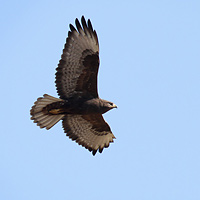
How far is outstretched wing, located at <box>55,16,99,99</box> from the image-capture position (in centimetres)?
1337

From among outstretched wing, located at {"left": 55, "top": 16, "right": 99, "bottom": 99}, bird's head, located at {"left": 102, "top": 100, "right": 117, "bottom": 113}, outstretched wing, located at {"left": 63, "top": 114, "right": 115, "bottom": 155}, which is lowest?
outstretched wing, located at {"left": 63, "top": 114, "right": 115, "bottom": 155}

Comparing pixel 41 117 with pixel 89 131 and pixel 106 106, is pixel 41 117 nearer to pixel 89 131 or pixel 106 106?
pixel 89 131

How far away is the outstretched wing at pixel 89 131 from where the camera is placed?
1439cm

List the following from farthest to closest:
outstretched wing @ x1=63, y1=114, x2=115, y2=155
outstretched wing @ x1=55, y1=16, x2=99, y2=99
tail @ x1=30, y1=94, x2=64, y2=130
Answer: outstretched wing @ x1=63, y1=114, x2=115, y2=155
tail @ x1=30, y1=94, x2=64, y2=130
outstretched wing @ x1=55, y1=16, x2=99, y2=99

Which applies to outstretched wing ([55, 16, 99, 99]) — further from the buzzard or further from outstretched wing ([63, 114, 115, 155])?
outstretched wing ([63, 114, 115, 155])

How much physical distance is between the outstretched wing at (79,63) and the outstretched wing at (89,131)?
3.14 ft

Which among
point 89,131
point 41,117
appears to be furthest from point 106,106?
point 41,117

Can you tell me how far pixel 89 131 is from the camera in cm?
1462

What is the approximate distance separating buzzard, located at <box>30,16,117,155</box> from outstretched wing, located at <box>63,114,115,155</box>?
0.43 feet

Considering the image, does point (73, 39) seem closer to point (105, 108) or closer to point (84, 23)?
point (84, 23)

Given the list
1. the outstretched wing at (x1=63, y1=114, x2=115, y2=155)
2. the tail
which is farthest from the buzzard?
the outstretched wing at (x1=63, y1=114, x2=115, y2=155)

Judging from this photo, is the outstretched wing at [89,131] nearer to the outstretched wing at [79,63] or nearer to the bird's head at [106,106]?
the bird's head at [106,106]

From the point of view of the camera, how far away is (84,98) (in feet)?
45.0

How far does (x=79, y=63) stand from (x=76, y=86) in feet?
2.18
